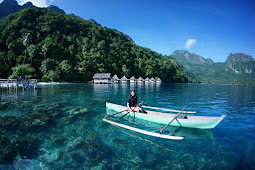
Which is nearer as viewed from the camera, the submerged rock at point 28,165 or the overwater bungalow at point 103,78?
the submerged rock at point 28,165

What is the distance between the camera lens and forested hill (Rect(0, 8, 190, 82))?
71438 millimetres

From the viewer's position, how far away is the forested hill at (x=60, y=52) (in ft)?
234

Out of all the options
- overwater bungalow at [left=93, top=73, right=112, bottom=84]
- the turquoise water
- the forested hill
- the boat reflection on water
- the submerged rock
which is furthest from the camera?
overwater bungalow at [left=93, top=73, right=112, bottom=84]

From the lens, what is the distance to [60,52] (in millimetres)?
89938

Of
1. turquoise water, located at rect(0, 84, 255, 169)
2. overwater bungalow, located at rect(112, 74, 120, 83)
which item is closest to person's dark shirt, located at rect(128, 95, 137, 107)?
turquoise water, located at rect(0, 84, 255, 169)

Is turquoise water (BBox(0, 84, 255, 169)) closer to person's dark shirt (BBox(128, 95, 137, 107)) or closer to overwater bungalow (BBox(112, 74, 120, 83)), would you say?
person's dark shirt (BBox(128, 95, 137, 107))

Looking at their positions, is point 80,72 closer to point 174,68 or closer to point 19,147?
point 19,147

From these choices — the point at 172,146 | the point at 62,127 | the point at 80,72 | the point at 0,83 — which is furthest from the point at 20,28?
the point at 172,146

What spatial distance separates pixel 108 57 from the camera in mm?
110438

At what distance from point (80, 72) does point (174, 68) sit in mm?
99456

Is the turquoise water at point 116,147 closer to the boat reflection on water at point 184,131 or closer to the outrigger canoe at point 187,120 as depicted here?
the boat reflection on water at point 184,131

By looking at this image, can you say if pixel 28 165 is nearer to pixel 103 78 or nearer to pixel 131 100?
pixel 131 100

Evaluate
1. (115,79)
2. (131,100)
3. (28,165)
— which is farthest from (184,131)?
(115,79)

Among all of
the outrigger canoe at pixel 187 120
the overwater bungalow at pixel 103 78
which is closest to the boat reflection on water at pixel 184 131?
the outrigger canoe at pixel 187 120
